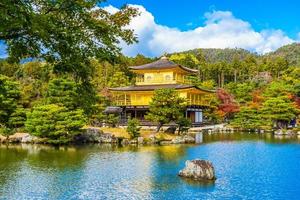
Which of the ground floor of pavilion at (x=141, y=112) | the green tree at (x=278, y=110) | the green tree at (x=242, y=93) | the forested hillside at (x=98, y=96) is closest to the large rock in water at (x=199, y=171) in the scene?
the forested hillside at (x=98, y=96)

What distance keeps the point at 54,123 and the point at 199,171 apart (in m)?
13.1

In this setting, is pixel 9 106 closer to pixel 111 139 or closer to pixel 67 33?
pixel 111 139

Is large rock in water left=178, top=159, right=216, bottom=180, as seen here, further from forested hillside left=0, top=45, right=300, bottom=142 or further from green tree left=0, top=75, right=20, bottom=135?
green tree left=0, top=75, right=20, bottom=135

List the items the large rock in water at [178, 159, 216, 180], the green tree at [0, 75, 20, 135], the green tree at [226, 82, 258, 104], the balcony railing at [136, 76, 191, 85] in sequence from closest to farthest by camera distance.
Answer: the large rock in water at [178, 159, 216, 180], the green tree at [0, 75, 20, 135], the balcony railing at [136, 76, 191, 85], the green tree at [226, 82, 258, 104]

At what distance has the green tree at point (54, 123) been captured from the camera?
2491cm

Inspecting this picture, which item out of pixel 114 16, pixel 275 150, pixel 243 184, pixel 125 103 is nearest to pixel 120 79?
pixel 125 103

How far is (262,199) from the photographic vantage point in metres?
12.0

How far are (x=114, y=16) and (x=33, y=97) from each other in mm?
35440

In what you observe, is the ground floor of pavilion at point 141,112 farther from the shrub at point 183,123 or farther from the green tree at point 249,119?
the shrub at point 183,123

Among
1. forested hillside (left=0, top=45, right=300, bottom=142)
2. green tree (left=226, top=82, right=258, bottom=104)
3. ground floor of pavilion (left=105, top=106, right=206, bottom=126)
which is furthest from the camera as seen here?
green tree (left=226, top=82, right=258, bottom=104)

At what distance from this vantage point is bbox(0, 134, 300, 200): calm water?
12.6 metres

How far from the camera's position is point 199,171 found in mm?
14500

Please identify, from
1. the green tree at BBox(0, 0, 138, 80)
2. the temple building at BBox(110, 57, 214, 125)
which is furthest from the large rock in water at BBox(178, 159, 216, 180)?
the temple building at BBox(110, 57, 214, 125)

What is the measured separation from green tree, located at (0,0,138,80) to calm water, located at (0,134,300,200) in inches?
272
